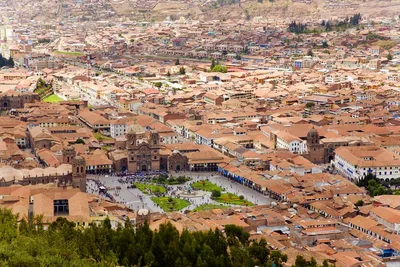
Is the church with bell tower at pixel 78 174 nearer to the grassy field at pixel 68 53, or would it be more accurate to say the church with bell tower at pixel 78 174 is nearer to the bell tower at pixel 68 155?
the bell tower at pixel 68 155

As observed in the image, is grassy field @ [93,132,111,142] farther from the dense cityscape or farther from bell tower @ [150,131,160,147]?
bell tower @ [150,131,160,147]

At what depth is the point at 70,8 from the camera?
11912 cm

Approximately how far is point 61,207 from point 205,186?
7.43m

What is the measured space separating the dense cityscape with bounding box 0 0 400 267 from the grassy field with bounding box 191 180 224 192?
0.16 metres

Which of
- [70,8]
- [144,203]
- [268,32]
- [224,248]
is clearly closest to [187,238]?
[224,248]

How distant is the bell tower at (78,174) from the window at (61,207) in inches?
130

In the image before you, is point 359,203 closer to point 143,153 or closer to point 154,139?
point 154,139

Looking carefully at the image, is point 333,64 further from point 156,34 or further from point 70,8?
point 70,8

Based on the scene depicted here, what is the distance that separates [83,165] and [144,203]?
2715 millimetres

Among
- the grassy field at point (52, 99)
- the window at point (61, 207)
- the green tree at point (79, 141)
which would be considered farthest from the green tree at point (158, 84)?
the window at point (61, 207)

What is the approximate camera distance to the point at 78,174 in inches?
1156

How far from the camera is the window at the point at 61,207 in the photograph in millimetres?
25500

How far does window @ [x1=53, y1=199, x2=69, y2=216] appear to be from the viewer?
25.5 metres

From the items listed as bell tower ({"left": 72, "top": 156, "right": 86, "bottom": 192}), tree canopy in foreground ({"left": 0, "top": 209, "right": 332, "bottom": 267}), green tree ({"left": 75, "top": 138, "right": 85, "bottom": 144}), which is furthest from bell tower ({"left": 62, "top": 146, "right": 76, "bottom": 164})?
tree canopy in foreground ({"left": 0, "top": 209, "right": 332, "bottom": 267})
